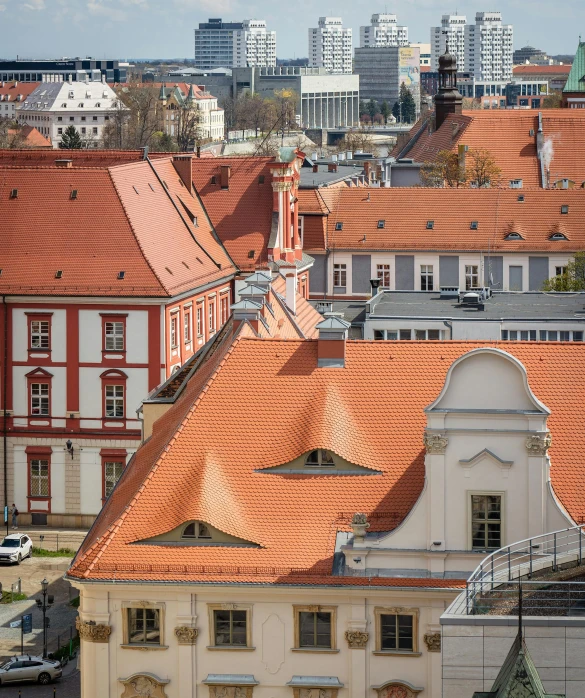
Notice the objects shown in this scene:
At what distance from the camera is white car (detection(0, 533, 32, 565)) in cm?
5766

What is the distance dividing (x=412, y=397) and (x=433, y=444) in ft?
9.95

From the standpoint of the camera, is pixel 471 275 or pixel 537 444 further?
pixel 471 275

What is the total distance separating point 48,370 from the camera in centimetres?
6250

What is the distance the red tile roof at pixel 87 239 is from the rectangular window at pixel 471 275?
23780 mm

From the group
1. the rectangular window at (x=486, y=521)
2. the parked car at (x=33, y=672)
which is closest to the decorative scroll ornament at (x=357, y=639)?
the rectangular window at (x=486, y=521)

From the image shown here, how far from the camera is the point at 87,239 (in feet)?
210

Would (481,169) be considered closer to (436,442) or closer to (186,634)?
(436,442)

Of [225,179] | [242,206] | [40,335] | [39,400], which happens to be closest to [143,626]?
[39,400]

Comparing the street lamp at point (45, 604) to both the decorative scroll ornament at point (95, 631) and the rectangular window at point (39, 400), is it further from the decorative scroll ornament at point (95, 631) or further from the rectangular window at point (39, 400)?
the decorative scroll ornament at point (95, 631)

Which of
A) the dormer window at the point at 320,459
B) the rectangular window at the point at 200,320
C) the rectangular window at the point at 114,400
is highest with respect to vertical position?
the rectangular window at the point at 200,320

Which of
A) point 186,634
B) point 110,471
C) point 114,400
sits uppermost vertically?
point 114,400

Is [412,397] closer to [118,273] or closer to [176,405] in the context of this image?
[176,405]

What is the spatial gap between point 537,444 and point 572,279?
46300 mm

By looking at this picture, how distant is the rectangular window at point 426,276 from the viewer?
8900 centimetres
